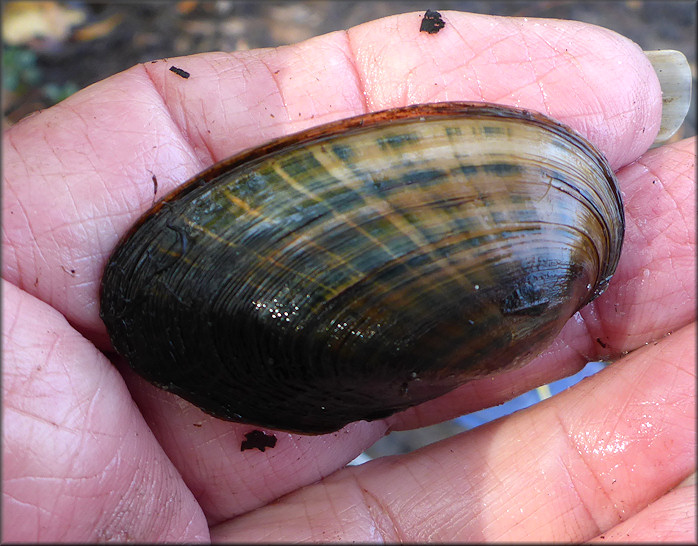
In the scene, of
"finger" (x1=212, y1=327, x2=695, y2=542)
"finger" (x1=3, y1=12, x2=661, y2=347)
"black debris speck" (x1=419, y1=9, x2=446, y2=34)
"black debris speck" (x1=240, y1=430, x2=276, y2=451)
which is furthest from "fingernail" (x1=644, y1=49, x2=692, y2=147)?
"black debris speck" (x1=240, y1=430, x2=276, y2=451)

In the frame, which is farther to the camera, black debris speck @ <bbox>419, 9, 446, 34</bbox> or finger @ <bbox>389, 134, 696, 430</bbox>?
black debris speck @ <bbox>419, 9, 446, 34</bbox>

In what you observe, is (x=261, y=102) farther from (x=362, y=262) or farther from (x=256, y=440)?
(x=256, y=440)

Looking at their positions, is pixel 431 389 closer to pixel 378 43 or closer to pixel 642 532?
pixel 642 532

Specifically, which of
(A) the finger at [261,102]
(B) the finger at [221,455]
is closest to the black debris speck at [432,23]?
(A) the finger at [261,102]

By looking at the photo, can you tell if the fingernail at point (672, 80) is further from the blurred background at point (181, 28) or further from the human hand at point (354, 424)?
the blurred background at point (181, 28)

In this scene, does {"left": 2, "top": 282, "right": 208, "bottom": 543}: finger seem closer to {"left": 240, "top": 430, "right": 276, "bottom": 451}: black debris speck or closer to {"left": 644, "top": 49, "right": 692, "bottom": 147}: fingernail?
{"left": 240, "top": 430, "right": 276, "bottom": 451}: black debris speck
